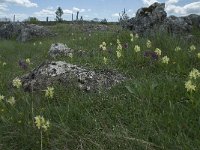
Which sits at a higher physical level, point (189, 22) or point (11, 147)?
point (189, 22)

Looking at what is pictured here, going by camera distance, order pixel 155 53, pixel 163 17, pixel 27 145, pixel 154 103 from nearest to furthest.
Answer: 1. pixel 27 145
2. pixel 154 103
3. pixel 155 53
4. pixel 163 17

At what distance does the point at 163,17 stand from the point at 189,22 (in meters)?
1.16

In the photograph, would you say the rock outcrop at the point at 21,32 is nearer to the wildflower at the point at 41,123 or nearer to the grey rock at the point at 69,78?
the grey rock at the point at 69,78

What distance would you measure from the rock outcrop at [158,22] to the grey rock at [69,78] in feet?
15.8

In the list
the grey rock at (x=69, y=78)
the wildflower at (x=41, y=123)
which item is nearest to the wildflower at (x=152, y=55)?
the grey rock at (x=69, y=78)

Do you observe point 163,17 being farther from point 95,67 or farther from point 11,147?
point 11,147

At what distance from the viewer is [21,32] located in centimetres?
2466

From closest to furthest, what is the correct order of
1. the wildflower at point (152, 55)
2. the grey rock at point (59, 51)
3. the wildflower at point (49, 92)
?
the wildflower at point (49, 92)
the wildflower at point (152, 55)
the grey rock at point (59, 51)

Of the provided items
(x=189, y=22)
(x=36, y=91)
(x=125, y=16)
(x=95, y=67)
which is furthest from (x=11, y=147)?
(x=125, y=16)

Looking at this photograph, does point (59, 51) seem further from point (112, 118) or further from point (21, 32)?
point (21, 32)

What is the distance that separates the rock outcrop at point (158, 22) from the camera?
1125 centimetres

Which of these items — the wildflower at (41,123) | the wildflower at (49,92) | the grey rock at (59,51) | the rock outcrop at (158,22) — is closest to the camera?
the wildflower at (41,123)

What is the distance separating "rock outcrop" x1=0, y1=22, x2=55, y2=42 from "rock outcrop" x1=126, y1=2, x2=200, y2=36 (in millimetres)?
11024

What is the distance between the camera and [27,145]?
414 centimetres
